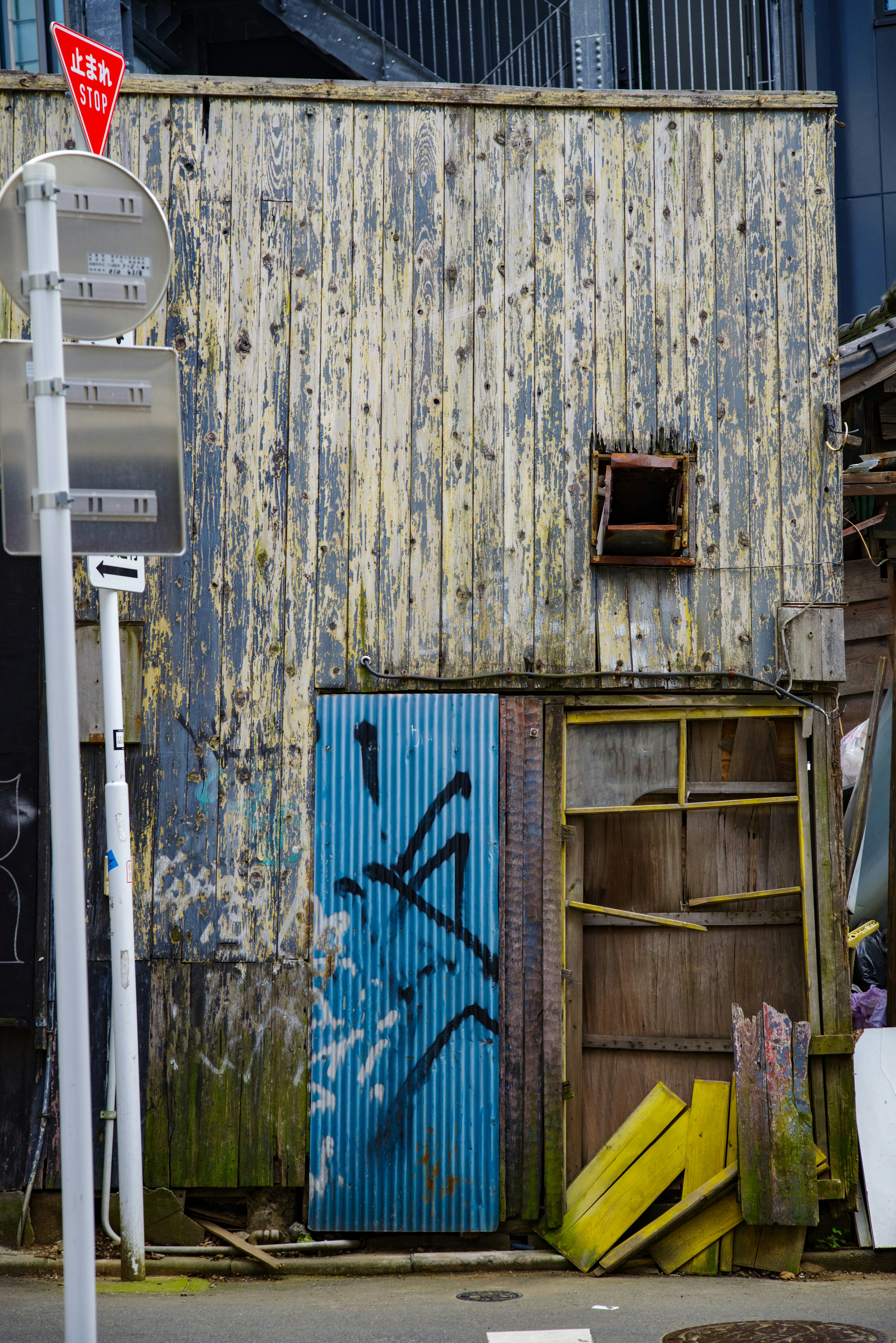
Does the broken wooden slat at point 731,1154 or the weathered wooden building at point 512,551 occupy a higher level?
the weathered wooden building at point 512,551

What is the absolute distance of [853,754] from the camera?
8.76 meters

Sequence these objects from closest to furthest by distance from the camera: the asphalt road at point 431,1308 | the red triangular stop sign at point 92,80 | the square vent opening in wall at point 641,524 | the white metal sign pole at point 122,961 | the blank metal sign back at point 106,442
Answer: the blank metal sign back at point 106,442 < the asphalt road at point 431,1308 < the white metal sign pole at point 122,961 < the red triangular stop sign at point 92,80 < the square vent opening in wall at point 641,524

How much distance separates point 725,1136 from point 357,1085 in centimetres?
200

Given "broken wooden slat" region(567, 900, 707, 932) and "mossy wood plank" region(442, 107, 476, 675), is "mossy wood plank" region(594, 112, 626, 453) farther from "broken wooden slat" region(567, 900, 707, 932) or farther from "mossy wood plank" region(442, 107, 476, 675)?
"broken wooden slat" region(567, 900, 707, 932)

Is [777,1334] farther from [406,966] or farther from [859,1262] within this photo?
[406,966]

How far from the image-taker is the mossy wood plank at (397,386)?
6.09 meters

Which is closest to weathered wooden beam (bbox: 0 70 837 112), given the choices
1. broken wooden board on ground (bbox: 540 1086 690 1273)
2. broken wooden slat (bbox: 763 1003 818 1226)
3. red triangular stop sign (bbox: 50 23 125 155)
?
red triangular stop sign (bbox: 50 23 125 155)

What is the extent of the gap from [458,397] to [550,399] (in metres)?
0.53

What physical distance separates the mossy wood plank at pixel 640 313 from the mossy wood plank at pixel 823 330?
35.9 inches

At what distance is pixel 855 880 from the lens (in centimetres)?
802

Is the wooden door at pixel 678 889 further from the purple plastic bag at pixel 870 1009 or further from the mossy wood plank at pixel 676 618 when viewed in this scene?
the purple plastic bag at pixel 870 1009

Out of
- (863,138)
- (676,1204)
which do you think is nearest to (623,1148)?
(676,1204)

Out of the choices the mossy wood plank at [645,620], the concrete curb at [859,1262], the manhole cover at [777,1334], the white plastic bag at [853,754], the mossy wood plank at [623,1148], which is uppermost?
the mossy wood plank at [645,620]

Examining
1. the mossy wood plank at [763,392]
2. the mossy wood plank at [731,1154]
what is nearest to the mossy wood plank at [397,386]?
A: the mossy wood plank at [763,392]
